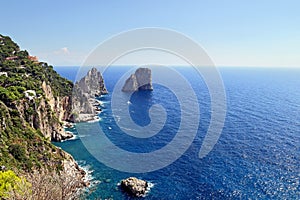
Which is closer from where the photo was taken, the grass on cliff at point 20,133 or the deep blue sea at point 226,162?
the grass on cliff at point 20,133

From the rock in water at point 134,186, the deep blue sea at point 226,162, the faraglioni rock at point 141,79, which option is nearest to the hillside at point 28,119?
the deep blue sea at point 226,162

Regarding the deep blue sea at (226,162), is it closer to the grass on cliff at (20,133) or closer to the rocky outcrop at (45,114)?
the rocky outcrop at (45,114)

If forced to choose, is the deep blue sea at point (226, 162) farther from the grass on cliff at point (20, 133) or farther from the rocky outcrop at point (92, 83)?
the rocky outcrop at point (92, 83)

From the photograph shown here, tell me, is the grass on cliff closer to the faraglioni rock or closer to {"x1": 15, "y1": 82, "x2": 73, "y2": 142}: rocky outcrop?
{"x1": 15, "y1": 82, "x2": 73, "y2": 142}: rocky outcrop

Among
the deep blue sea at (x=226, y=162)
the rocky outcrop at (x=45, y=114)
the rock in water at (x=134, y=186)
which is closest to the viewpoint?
the rock in water at (x=134, y=186)

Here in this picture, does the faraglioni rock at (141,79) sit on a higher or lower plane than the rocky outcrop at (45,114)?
higher

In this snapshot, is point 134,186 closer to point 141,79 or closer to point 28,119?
point 28,119

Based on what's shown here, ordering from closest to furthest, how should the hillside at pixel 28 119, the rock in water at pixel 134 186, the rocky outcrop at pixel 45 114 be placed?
the rock in water at pixel 134 186
the hillside at pixel 28 119
the rocky outcrop at pixel 45 114
